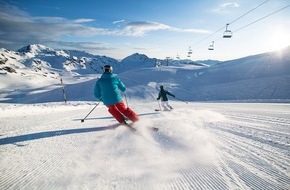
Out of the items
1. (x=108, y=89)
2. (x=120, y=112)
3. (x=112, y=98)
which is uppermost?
(x=108, y=89)

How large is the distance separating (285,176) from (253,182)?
0.56m

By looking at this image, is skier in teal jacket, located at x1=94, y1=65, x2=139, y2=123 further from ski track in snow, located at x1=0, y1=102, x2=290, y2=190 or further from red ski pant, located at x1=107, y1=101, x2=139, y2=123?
ski track in snow, located at x1=0, y1=102, x2=290, y2=190

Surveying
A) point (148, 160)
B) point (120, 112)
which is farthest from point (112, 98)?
point (148, 160)

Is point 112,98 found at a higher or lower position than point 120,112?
higher

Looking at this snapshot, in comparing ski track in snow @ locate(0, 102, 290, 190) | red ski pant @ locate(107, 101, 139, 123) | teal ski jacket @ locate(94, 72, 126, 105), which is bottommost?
ski track in snow @ locate(0, 102, 290, 190)

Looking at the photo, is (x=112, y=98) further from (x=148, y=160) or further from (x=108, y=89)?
(x=148, y=160)

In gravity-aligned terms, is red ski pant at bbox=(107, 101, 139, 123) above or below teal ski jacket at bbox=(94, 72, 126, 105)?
below

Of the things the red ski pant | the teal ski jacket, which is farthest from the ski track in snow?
the teal ski jacket

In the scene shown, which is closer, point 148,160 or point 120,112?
point 148,160

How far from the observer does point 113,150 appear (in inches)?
189

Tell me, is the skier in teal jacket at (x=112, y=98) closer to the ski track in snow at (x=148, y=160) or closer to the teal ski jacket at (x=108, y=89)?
the teal ski jacket at (x=108, y=89)

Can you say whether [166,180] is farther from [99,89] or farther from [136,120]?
[99,89]

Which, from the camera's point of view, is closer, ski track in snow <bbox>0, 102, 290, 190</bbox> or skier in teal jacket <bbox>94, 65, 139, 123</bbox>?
ski track in snow <bbox>0, 102, 290, 190</bbox>

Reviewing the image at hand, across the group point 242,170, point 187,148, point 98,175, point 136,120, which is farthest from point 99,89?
point 242,170
